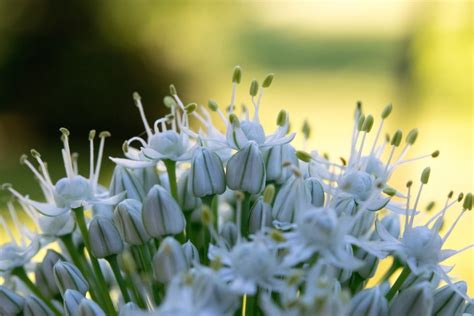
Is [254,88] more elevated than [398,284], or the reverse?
[254,88]

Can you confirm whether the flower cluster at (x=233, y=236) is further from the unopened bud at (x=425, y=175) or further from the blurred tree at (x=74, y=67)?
the blurred tree at (x=74, y=67)

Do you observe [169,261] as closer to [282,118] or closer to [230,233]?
[230,233]

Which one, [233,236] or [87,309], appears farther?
[233,236]

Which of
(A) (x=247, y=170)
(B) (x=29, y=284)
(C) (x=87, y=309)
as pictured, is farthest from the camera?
(B) (x=29, y=284)

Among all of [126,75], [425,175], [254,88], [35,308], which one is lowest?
[126,75]

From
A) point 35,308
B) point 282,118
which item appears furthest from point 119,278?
point 282,118

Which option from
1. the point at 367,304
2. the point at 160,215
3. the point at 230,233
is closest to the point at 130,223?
the point at 160,215

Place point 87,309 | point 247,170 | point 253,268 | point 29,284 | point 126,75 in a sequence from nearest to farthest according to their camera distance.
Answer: point 253,268 → point 87,309 → point 247,170 → point 29,284 → point 126,75

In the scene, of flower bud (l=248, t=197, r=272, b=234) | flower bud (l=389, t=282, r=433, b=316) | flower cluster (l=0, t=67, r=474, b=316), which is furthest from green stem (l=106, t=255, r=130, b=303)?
flower bud (l=389, t=282, r=433, b=316)
